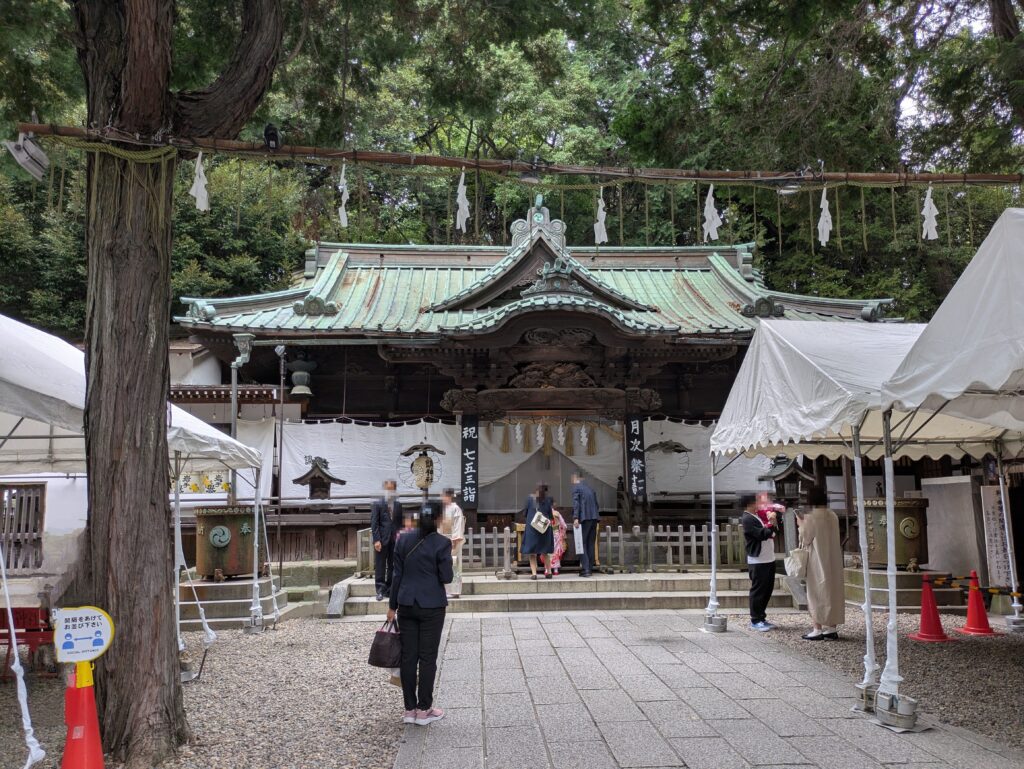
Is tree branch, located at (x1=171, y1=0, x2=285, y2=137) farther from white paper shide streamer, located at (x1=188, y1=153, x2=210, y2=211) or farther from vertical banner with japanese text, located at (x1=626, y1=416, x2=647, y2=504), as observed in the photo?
vertical banner with japanese text, located at (x1=626, y1=416, x2=647, y2=504)

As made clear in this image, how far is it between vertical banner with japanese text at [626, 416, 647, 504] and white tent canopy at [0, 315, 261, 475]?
755 cm

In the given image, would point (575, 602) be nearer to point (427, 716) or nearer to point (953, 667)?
point (953, 667)

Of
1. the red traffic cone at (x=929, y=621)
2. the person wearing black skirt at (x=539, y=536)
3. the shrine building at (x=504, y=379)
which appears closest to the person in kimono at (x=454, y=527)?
the person wearing black skirt at (x=539, y=536)

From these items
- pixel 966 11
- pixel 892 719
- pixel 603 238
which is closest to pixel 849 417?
pixel 892 719

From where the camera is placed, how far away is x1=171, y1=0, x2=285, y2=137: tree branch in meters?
5.52

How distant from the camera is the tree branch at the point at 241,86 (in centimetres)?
552

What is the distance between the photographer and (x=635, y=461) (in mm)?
14578

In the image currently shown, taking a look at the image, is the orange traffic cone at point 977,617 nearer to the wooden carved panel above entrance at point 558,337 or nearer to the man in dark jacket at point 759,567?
the man in dark jacket at point 759,567

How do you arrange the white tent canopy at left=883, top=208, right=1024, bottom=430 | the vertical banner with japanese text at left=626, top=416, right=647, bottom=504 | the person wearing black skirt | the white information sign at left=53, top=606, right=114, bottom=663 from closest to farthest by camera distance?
1. the white information sign at left=53, top=606, right=114, bottom=663
2. the white tent canopy at left=883, top=208, right=1024, bottom=430
3. the person wearing black skirt
4. the vertical banner with japanese text at left=626, top=416, right=647, bottom=504

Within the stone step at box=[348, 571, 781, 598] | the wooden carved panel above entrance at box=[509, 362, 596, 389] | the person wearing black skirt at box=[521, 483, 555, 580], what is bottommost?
the stone step at box=[348, 571, 781, 598]

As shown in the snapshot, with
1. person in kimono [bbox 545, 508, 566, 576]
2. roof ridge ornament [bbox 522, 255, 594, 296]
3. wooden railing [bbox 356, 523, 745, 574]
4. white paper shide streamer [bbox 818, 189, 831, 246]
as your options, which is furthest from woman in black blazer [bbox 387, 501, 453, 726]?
roof ridge ornament [bbox 522, 255, 594, 296]

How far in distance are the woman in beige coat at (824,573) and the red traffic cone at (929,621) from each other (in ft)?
2.88

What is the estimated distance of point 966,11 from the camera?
905 centimetres

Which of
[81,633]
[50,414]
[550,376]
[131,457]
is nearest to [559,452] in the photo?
[550,376]
